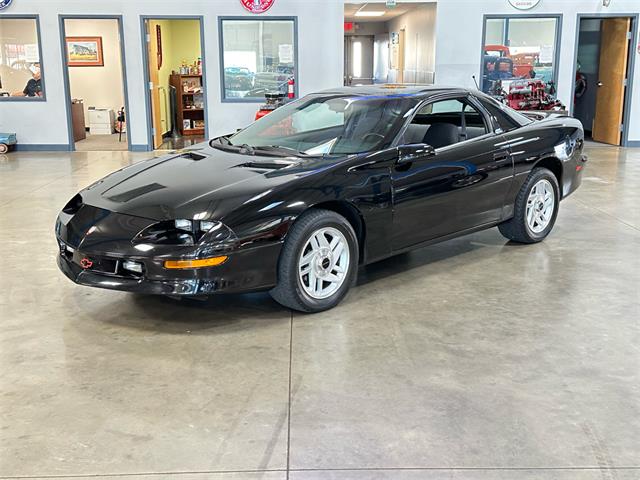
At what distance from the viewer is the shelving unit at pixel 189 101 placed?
15.1 m

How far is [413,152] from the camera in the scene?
4.59 m

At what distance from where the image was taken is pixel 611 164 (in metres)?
10.7

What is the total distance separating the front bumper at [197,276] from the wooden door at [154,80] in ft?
30.0

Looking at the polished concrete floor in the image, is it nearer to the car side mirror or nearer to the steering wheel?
the car side mirror

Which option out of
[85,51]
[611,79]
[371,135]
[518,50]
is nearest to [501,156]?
[371,135]

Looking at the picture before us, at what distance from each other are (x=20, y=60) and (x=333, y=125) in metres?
9.60

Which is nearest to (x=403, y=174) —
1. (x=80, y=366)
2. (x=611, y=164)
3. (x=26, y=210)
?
(x=80, y=366)

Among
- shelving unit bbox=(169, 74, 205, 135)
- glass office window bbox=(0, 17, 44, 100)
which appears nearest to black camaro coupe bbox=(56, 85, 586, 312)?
glass office window bbox=(0, 17, 44, 100)

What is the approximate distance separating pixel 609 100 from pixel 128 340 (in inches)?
469

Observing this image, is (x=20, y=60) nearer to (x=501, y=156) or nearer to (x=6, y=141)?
(x=6, y=141)

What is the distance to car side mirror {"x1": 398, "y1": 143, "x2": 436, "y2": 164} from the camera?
456cm

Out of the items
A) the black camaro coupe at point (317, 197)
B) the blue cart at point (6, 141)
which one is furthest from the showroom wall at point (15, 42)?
the black camaro coupe at point (317, 197)

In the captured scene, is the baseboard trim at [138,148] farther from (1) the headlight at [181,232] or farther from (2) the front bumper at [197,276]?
(1) the headlight at [181,232]

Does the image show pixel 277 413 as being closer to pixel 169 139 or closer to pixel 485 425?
pixel 485 425
